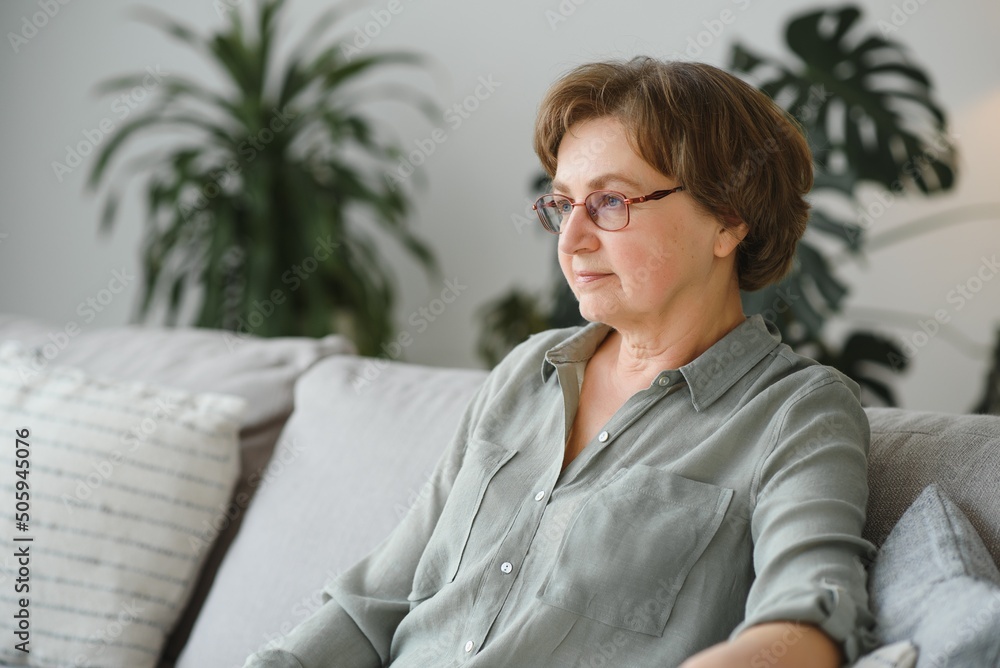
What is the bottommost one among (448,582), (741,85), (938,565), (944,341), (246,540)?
(944,341)

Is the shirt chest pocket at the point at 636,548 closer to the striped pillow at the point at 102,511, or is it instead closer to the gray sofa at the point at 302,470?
the gray sofa at the point at 302,470

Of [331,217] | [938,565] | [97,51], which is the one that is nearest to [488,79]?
[331,217]

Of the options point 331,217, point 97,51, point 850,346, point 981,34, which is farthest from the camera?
A: point 97,51

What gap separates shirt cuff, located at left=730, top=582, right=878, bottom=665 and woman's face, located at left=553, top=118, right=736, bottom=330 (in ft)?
1.43

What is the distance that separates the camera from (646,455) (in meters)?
1.20

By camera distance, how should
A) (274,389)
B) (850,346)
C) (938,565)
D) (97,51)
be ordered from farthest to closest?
(97,51)
(850,346)
(274,389)
(938,565)

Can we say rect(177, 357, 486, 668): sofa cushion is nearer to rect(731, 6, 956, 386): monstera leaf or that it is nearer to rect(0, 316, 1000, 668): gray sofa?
rect(0, 316, 1000, 668): gray sofa

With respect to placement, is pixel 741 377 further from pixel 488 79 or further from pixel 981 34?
pixel 488 79

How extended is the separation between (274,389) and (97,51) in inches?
84.1

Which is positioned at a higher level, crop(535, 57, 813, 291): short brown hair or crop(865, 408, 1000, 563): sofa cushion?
crop(535, 57, 813, 291): short brown hair

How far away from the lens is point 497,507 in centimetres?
128

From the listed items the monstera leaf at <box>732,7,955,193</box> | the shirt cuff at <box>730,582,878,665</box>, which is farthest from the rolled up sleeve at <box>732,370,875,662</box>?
the monstera leaf at <box>732,7,955,193</box>

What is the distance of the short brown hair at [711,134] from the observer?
1214 mm

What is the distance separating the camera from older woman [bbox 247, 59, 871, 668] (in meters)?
1.06
